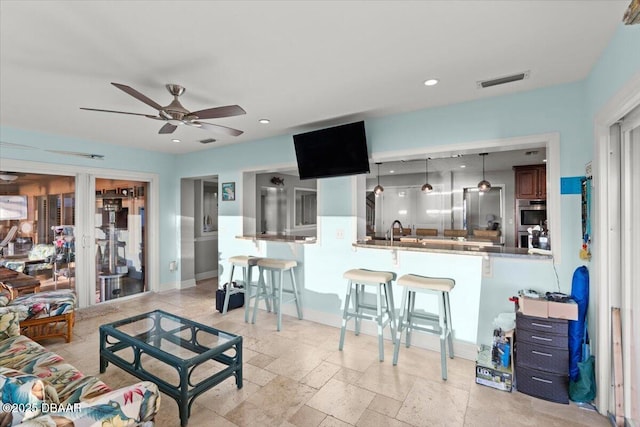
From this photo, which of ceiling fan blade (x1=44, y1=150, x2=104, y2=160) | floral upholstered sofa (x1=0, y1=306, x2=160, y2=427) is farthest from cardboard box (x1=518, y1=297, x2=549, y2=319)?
ceiling fan blade (x1=44, y1=150, x2=104, y2=160)

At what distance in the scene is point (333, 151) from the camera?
3707mm

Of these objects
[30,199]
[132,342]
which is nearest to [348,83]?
[132,342]

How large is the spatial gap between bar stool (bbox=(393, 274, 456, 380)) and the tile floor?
0.18 metres

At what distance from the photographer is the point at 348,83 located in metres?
2.67

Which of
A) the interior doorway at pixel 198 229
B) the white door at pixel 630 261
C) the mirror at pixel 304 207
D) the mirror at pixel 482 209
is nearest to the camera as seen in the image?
the white door at pixel 630 261

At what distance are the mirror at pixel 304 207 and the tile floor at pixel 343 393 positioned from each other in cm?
460

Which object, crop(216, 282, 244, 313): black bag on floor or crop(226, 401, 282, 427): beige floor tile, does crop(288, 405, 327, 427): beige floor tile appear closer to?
crop(226, 401, 282, 427): beige floor tile

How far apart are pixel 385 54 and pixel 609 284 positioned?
7.29 ft

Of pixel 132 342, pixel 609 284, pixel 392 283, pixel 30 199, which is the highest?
pixel 30 199

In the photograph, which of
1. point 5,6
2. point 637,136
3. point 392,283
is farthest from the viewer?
point 392,283

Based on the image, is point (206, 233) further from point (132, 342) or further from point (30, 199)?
point (132, 342)

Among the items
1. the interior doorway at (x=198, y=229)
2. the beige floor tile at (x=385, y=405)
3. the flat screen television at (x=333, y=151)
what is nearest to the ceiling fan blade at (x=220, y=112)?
the flat screen television at (x=333, y=151)

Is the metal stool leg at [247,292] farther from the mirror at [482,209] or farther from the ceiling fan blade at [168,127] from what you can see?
the mirror at [482,209]

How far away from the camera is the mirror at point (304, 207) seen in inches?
312
